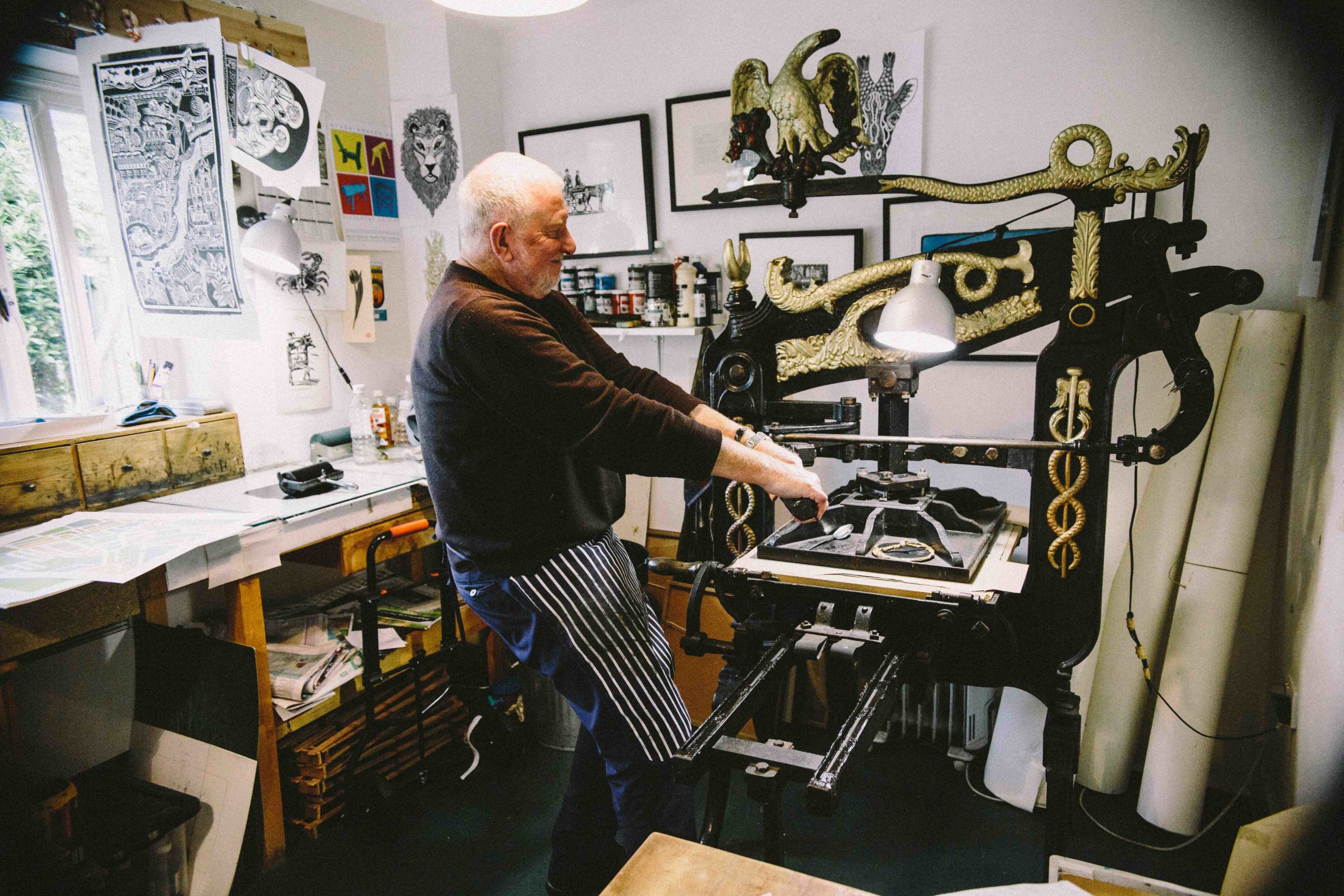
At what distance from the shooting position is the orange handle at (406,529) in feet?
7.72

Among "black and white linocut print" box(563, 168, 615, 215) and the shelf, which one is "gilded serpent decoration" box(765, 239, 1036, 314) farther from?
"black and white linocut print" box(563, 168, 615, 215)

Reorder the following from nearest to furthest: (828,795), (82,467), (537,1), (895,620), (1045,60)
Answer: (828,795)
(537,1)
(895,620)
(82,467)
(1045,60)

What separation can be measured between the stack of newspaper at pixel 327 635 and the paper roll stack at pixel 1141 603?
83.5 inches

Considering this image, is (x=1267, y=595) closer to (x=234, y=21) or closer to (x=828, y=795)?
(x=828, y=795)

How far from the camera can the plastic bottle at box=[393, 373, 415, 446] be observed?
3.16 metres

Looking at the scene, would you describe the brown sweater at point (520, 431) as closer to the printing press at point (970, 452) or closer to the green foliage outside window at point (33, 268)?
the printing press at point (970, 452)

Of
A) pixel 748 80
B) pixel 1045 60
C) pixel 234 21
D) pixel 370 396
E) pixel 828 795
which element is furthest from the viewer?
pixel 370 396

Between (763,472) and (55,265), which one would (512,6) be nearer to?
(763,472)

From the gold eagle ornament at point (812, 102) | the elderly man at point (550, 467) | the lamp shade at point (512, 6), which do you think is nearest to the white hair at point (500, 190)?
the elderly man at point (550, 467)

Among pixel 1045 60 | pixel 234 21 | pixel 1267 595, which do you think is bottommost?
pixel 1267 595

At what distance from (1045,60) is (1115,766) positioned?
2166 millimetres

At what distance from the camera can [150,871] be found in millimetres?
2094

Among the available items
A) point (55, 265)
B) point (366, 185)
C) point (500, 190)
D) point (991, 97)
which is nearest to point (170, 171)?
point (55, 265)

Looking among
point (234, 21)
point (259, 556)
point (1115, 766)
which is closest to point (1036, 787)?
point (1115, 766)
